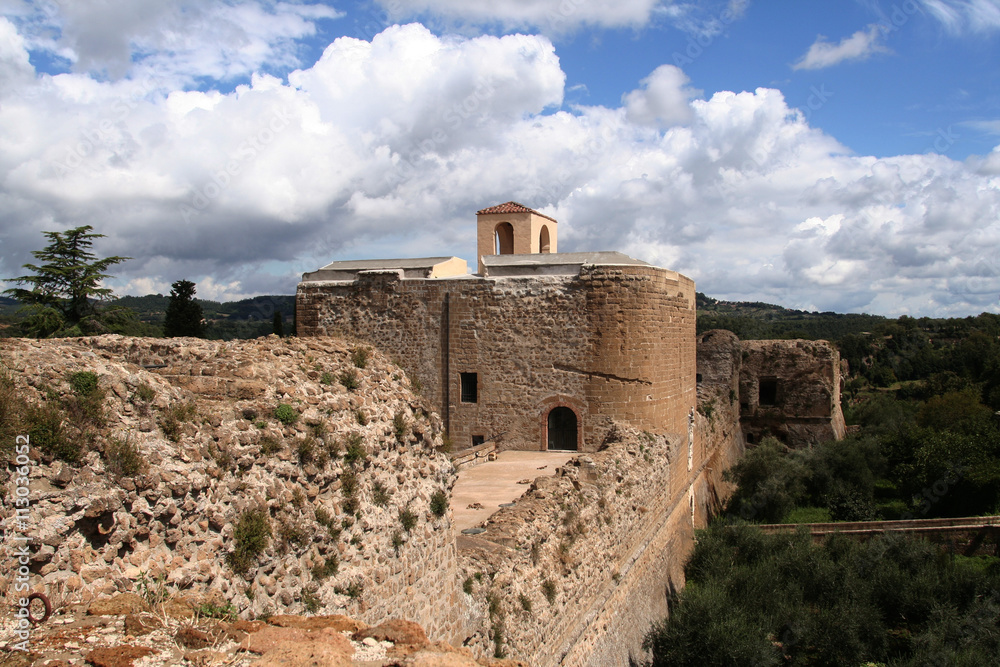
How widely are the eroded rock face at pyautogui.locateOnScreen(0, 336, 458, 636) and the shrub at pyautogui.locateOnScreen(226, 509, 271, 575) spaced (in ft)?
0.06

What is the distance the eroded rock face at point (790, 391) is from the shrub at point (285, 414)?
2606 centimetres

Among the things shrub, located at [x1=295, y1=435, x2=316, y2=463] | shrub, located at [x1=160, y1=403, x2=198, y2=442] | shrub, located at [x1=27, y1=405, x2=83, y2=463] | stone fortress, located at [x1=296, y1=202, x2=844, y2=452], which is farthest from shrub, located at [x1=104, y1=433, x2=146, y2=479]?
stone fortress, located at [x1=296, y1=202, x2=844, y2=452]

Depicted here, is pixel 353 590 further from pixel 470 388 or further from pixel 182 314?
pixel 182 314

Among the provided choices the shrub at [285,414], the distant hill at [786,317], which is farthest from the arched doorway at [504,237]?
the distant hill at [786,317]

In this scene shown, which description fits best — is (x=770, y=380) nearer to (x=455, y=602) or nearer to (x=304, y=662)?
(x=455, y=602)

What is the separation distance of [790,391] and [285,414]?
87.6 ft

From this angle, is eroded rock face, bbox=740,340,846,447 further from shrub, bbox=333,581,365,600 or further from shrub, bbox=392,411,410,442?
shrub, bbox=333,581,365,600

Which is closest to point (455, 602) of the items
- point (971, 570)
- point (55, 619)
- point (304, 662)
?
point (304, 662)

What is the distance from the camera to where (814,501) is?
2077 centimetres

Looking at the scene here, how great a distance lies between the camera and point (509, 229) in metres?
17.1

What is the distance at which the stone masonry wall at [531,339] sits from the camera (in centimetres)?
1310

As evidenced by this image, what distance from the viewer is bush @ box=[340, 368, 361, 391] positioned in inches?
204

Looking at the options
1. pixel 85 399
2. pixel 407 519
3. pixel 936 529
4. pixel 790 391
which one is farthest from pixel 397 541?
pixel 790 391

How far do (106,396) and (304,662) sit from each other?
5.65 feet
